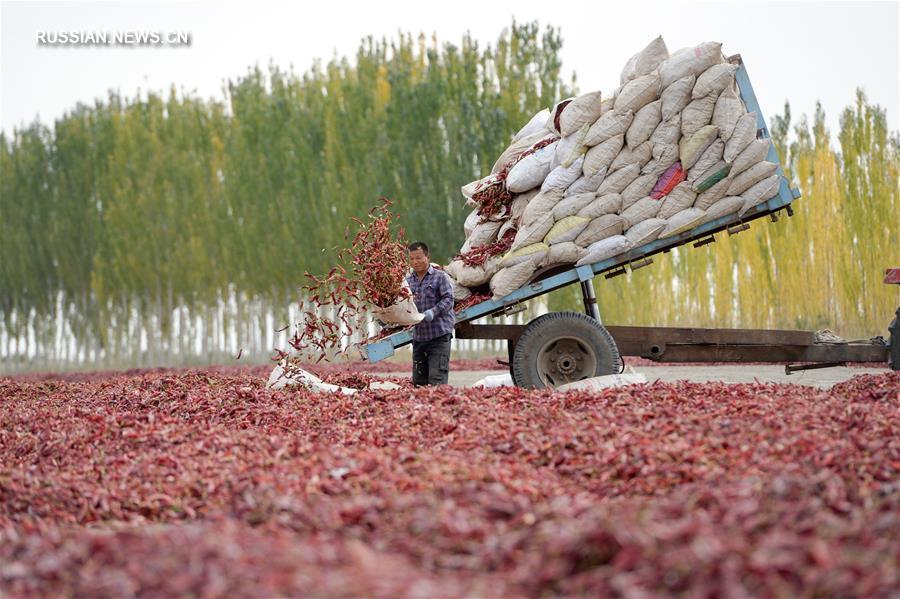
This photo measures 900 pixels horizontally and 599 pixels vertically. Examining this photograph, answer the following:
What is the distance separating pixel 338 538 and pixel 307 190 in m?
21.3

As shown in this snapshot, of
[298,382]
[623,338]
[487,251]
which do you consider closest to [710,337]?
[623,338]

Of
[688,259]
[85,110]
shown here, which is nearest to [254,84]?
[85,110]

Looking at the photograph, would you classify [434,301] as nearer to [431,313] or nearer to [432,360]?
[431,313]

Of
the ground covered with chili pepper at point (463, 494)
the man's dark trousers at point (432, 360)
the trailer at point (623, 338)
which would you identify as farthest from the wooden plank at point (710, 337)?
the man's dark trousers at point (432, 360)

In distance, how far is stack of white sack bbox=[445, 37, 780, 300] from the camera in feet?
27.4

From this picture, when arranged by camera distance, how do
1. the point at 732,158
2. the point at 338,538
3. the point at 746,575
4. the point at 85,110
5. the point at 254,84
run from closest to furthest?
the point at 746,575 → the point at 338,538 → the point at 732,158 → the point at 254,84 → the point at 85,110

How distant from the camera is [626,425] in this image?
228 inches

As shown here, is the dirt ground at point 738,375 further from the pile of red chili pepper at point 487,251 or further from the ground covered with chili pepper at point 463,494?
the ground covered with chili pepper at point 463,494

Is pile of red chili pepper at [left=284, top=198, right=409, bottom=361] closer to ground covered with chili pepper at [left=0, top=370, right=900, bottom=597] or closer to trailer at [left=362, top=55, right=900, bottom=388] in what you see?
trailer at [left=362, top=55, right=900, bottom=388]

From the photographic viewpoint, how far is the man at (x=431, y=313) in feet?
28.0

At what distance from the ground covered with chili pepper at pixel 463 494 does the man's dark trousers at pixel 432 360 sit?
1007 mm

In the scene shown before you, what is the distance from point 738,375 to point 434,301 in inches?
259

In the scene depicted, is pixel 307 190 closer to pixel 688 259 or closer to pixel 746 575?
pixel 688 259

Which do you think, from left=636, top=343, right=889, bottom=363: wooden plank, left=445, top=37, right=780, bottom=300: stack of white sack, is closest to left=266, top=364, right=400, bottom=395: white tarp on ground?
left=445, top=37, right=780, bottom=300: stack of white sack
